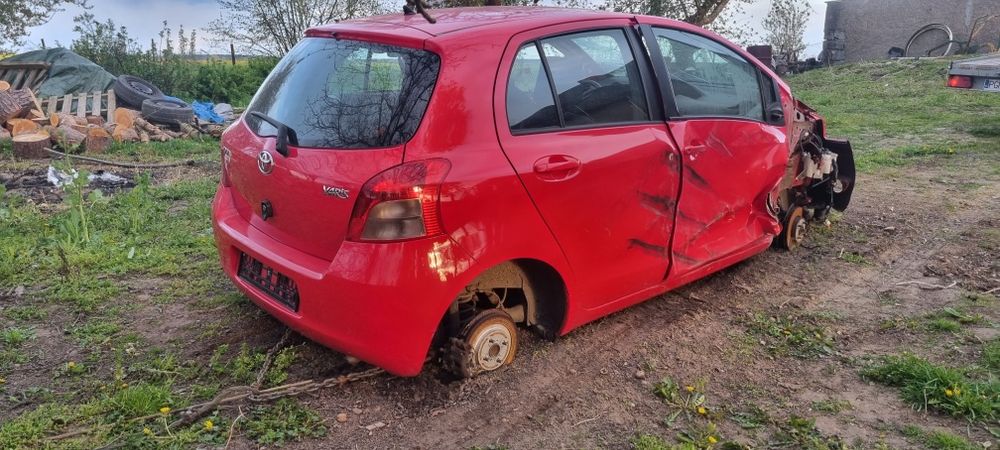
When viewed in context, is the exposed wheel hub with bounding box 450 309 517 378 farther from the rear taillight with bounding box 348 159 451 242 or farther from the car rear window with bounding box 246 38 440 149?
the car rear window with bounding box 246 38 440 149

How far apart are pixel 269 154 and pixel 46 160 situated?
786 cm

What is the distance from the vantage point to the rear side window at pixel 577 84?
10.6 ft

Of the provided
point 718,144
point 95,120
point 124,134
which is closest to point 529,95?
point 718,144

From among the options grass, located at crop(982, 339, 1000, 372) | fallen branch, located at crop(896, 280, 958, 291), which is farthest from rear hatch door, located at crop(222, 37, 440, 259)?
fallen branch, located at crop(896, 280, 958, 291)

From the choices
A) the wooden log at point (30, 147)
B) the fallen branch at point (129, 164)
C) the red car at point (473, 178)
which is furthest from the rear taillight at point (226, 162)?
the wooden log at point (30, 147)

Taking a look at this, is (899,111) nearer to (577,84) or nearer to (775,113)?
(775,113)

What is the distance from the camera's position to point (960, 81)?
10.2 m

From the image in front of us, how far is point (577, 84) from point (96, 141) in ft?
29.1

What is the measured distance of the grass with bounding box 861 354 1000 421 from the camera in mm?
3166

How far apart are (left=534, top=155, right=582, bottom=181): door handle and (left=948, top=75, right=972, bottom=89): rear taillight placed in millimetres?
9289

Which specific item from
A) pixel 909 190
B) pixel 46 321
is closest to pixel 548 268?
pixel 46 321

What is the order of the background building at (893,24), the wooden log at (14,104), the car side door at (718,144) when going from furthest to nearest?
the background building at (893,24) → the wooden log at (14,104) → the car side door at (718,144)

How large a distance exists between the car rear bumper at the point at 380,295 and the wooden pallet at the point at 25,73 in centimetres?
1317

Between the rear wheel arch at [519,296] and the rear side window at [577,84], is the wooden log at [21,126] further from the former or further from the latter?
the rear side window at [577,84]
